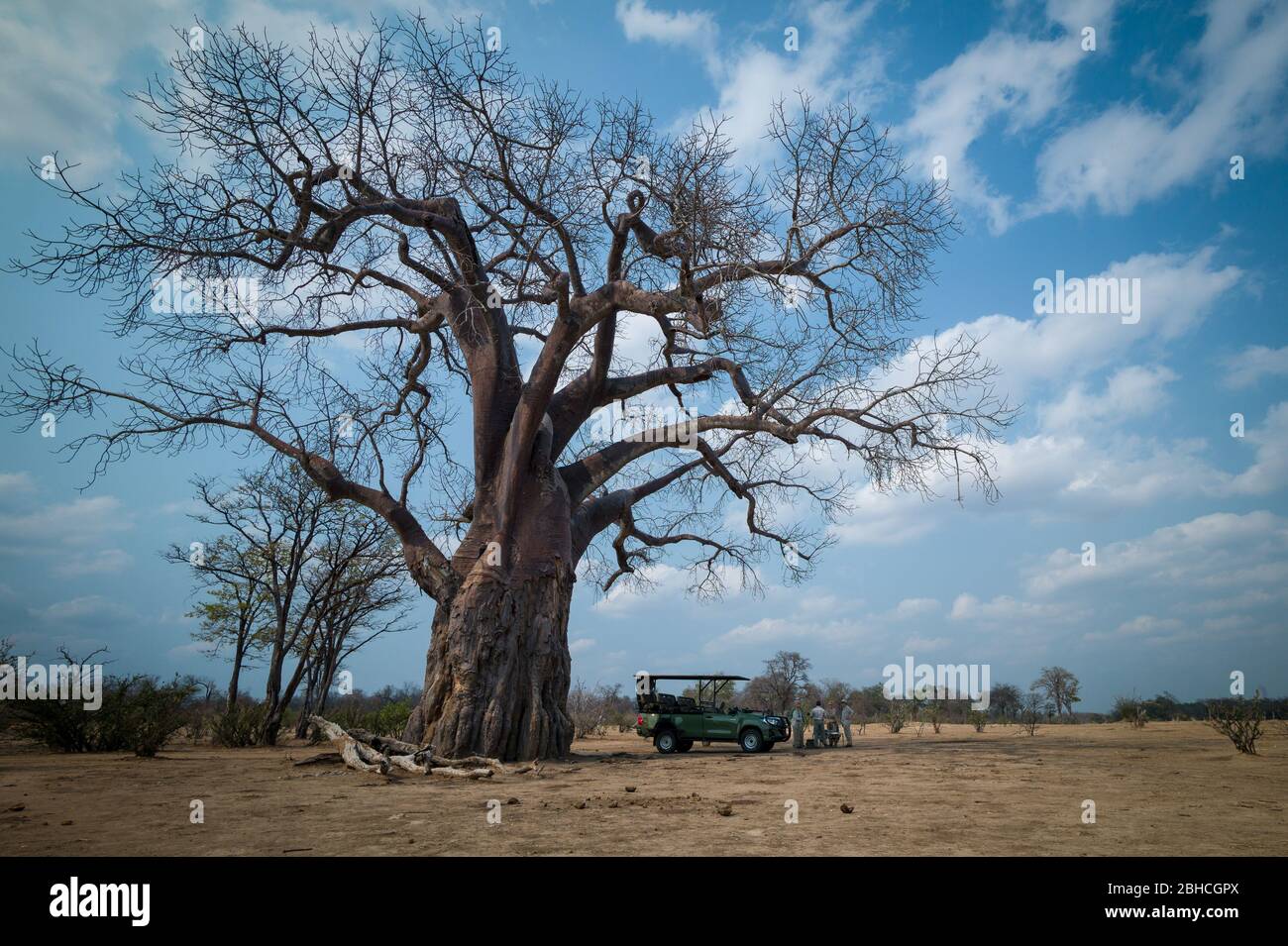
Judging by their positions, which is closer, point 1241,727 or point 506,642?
point 506,642

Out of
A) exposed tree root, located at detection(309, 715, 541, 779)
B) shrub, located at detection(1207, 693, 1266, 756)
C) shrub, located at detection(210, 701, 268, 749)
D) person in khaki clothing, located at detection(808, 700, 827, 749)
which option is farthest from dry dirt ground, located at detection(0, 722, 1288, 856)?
person in khaki clothing, located at detection(808, 700, 827, 749)

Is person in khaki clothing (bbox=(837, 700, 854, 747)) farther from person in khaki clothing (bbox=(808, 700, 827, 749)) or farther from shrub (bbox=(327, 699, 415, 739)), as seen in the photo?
shrub (bbox=(327, 699, 415, 739))

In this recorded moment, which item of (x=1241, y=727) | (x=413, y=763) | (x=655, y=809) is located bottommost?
(x=1241, y=727)

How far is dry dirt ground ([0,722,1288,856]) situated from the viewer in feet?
15.5

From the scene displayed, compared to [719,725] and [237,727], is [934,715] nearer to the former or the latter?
[719,725]

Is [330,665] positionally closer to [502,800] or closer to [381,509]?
[381,509]

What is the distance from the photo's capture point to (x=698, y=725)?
1627 centimetres

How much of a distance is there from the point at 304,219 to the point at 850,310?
25.4 ft

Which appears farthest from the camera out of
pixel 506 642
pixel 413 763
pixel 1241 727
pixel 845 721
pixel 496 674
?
pixel 845 721

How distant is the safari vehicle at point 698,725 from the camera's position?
15734mm

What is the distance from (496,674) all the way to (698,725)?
6.80 m

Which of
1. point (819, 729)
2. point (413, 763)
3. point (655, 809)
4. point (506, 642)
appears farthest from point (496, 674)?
point (819, 729)

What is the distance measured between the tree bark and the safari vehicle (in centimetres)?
508
